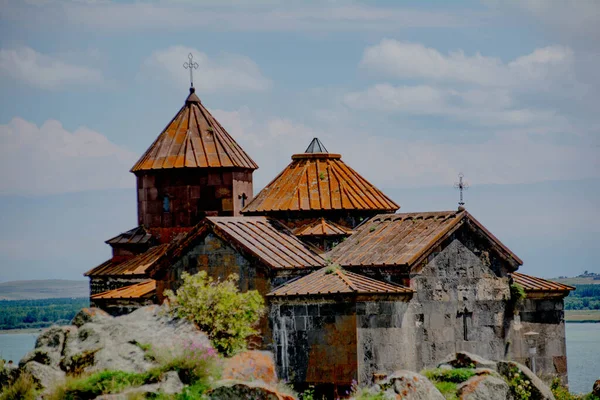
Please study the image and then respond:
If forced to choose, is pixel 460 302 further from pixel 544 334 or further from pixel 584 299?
pixel 584 299

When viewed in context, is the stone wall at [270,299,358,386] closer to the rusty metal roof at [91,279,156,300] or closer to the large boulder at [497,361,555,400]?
the large boulder at [497,361,555,400]

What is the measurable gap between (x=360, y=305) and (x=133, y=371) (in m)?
6.76

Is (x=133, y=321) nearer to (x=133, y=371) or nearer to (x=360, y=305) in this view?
(x=133, y=371)

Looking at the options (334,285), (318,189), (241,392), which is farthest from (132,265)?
(241,392)

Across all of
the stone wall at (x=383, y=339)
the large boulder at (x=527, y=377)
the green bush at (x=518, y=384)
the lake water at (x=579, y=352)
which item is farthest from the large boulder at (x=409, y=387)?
the lake water at (x=579, y=352)

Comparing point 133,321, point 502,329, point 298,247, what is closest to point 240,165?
point 298,247

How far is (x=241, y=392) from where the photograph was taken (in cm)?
1891

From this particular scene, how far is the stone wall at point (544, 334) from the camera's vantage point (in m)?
29.3

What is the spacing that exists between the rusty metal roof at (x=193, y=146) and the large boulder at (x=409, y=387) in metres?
14.0

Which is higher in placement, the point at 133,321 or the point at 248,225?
the point at 248,225

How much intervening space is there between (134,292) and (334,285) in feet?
22.1

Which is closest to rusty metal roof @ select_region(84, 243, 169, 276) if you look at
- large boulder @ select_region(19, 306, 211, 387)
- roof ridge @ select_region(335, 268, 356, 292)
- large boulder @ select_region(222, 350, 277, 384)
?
roof ridge @ select_region(335, 268, 356, 292)

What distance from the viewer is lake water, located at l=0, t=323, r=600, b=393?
53947 mm

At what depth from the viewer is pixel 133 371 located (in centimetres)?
1959
